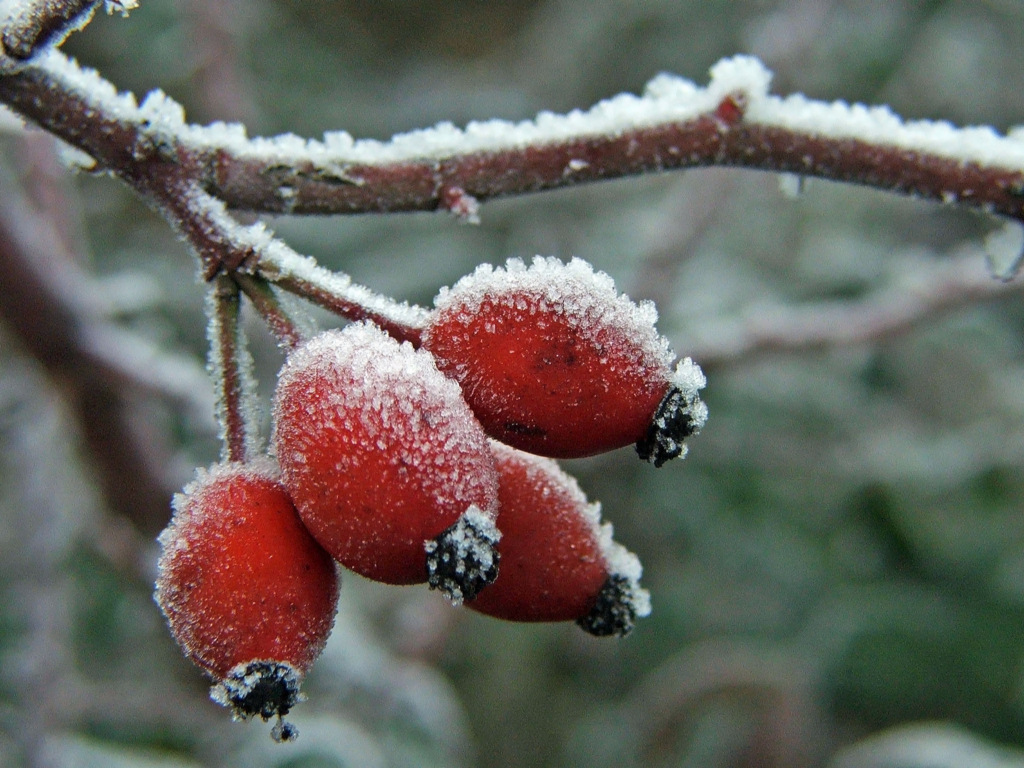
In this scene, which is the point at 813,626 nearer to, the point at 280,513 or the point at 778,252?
the point at 778,252

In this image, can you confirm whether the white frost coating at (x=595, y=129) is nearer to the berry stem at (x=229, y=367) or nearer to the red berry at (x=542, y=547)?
the berry stem at (x=229, y=367)

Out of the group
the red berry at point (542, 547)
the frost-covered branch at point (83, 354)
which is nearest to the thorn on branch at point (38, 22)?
the red berry at point (542, 547)

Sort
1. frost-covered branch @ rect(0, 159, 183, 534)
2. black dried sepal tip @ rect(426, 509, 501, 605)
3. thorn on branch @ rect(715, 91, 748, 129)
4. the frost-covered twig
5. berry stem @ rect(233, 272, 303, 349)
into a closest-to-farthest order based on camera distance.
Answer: black dried sepal tip @ rect(426, 509, 501, 605)
berry stem @ rect(233, 272, 303, 349)
thorn on branch @ rect(715, 91, 748, 129)
frost-covered branch @ rect(0, 159, 183, 534)
the frost-covered twig

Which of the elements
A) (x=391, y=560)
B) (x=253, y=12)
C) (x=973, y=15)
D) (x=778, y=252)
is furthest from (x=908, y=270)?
(x=253, y=12)

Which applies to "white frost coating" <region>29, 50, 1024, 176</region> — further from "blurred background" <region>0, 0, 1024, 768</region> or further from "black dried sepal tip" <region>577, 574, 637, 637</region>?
"blurred background" <region>0, 0, 1024, 768</region>

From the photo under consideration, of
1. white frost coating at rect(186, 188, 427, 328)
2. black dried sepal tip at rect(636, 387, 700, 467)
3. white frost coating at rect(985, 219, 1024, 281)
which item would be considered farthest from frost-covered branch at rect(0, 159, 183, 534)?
white frost coating at rect(985, 219, 1024, 281)

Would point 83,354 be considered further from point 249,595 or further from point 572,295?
point 572,295
